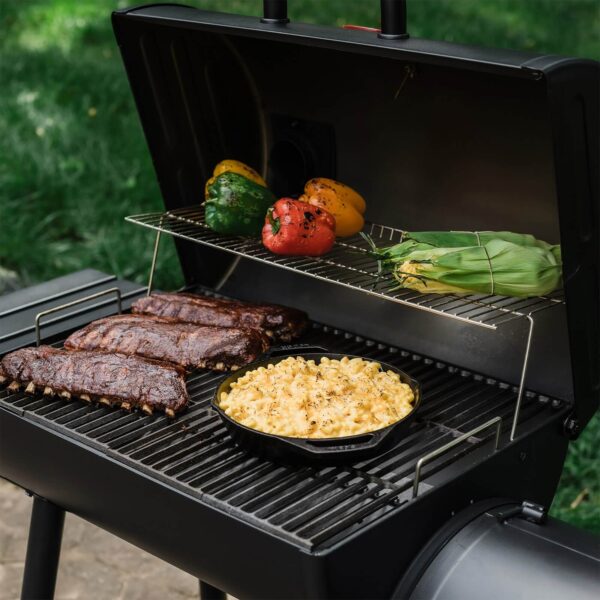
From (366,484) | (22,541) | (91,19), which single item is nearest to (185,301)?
(366,484)

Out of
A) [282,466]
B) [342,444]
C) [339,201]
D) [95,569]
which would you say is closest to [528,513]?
[342,444]

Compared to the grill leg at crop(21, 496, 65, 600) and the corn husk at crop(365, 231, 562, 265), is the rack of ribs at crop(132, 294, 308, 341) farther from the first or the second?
the grill leg at crop(21, 496, 65, 600)

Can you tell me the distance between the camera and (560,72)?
1.89m

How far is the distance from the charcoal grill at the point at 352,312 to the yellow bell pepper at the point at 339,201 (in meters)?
0.06

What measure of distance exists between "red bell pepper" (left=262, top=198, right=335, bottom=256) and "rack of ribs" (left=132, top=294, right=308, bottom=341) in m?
0.25

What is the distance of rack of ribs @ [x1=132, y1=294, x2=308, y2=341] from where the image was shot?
281cm

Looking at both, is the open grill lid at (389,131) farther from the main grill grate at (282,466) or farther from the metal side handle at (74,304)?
the metal side handle at (74,304)

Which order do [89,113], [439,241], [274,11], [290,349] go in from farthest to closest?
[89,113]
[290,349]
[439,241]
[274,11]

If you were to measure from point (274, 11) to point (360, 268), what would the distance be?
728 millimetres

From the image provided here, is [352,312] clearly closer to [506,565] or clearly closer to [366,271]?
[366,271]

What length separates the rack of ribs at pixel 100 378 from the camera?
2420 millimetres

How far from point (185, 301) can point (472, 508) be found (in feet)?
3.73

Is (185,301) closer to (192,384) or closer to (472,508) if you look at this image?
(192,384)

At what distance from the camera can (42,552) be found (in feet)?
9.06
